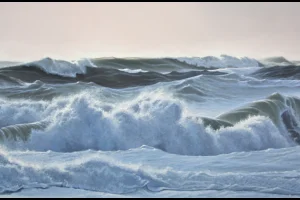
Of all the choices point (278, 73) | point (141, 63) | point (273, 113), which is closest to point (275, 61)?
point (278, 73)

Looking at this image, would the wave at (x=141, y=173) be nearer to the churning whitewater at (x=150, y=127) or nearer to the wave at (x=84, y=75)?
the churning whitewater at (x=150, y=127)

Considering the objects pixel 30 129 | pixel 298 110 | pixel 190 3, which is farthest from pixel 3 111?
pixel 298 110

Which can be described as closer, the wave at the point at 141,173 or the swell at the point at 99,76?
the wave at the point at 141,173

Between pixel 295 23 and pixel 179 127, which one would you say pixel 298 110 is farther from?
pixel 179 127

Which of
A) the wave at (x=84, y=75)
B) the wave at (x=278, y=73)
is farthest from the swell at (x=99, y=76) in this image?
the wave at (x=278, y=73)

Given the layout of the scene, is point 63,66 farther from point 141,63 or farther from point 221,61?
point 221,61

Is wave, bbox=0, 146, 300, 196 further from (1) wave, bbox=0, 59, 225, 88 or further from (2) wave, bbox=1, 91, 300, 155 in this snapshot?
(1) wave, bbox=0, 59, 225, 88
